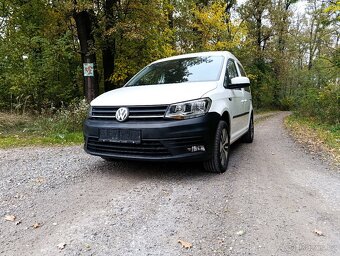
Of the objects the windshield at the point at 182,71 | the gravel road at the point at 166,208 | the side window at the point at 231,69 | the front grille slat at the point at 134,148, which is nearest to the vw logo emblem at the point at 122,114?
the front grille slat at the point at 134,148

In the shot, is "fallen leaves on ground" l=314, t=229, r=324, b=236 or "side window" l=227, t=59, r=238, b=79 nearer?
"fallen leaves on ground" l=314, t=229, r=324, b=236

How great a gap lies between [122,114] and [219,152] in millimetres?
1423

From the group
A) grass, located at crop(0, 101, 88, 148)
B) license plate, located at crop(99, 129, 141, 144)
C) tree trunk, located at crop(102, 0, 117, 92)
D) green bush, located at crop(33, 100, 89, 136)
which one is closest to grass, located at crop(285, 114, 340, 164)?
license plate, located at crop(99, 129, 141, 144)

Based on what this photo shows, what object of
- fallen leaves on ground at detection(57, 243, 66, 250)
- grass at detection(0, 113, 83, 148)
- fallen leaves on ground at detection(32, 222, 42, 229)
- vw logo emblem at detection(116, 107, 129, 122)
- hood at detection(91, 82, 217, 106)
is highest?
hood at detection(91, 82, 217, 106)

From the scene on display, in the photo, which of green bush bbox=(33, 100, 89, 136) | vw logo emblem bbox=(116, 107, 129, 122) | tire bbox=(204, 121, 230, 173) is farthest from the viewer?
green bush bbox=(33, 100, 89, 136)

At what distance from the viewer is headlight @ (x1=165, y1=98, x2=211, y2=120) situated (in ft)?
12.5

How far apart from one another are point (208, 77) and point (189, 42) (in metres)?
15.2

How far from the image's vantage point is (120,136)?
12.9 ft

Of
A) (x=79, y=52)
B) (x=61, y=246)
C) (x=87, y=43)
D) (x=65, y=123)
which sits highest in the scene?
(x=87, y=43)

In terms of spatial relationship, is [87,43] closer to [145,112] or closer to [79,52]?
[79,52]

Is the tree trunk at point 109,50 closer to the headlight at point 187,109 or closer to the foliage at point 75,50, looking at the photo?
the foliage at point 75,50

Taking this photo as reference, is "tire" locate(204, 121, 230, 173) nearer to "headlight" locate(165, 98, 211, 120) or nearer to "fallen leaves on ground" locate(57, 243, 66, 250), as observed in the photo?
"headlight" locate(165, 98, 211, 120)

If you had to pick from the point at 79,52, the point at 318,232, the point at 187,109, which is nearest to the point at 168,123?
the point at 187,109

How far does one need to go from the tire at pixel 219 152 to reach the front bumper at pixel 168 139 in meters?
0.15
